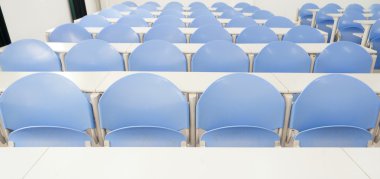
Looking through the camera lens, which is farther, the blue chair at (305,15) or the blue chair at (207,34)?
the blue chair at (305,15)

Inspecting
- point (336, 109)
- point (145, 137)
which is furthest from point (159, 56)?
Result: point (336, 109)

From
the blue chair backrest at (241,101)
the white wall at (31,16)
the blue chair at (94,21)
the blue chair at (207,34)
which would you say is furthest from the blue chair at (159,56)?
the white wall at (31,16)

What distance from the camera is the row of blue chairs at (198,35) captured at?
3.21 metres

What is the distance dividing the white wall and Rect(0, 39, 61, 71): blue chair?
7.35 ft

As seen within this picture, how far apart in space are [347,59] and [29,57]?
9.11ft

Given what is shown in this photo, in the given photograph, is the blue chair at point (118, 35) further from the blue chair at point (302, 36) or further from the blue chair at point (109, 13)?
the blue chair at point (109, 13)

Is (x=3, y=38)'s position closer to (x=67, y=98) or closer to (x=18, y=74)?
(x=18, y=74)

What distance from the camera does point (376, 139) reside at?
182cm

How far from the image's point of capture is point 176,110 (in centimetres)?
156
